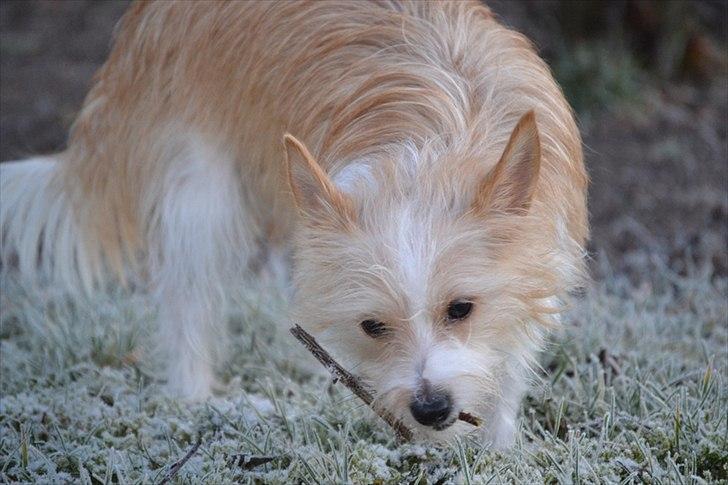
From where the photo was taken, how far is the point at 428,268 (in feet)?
10.6

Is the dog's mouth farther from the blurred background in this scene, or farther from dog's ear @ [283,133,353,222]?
the blurred background

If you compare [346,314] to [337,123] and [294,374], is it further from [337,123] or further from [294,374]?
[294,374]

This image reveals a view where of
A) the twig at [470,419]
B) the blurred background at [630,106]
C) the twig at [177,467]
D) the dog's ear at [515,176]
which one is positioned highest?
the dog's ear at [515,176]

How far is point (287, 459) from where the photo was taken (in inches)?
150

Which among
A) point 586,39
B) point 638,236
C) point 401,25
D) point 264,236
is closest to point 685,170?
point 638,236

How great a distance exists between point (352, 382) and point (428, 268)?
2.05ft

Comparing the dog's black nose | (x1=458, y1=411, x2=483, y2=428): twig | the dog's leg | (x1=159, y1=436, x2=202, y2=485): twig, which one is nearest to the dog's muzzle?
the dog's black nose

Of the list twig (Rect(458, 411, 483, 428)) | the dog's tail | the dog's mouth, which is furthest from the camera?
the dog's tail

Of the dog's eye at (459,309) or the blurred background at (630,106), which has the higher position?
the dog's eye at (459,309)

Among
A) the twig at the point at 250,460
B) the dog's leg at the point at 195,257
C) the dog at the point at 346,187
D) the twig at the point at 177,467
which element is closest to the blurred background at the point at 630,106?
the dog's leg at the point at 195,257

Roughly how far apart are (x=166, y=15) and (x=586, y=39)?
512 cm

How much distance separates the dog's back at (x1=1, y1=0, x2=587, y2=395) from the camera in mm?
3779

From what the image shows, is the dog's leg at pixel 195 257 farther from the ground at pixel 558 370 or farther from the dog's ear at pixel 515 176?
the dog's ear at pixel 515 176

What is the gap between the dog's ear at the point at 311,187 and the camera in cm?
325
